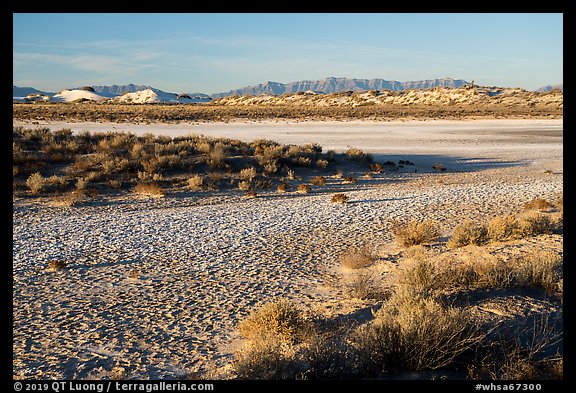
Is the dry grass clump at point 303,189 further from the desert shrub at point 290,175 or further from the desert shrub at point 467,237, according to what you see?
the desert shrub at point 467,237

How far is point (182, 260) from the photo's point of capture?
8945mm

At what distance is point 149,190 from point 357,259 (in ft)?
29.9

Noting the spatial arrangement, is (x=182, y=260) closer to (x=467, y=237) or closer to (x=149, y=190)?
(x=467, y=237)

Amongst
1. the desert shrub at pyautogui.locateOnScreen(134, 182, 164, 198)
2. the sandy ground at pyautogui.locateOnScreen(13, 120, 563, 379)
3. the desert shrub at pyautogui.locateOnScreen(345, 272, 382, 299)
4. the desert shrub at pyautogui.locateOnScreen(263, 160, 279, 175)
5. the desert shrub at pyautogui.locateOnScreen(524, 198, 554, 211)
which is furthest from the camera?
the desert shrub at pyautogui.locateOnScreen(263, 160, 279, 175)

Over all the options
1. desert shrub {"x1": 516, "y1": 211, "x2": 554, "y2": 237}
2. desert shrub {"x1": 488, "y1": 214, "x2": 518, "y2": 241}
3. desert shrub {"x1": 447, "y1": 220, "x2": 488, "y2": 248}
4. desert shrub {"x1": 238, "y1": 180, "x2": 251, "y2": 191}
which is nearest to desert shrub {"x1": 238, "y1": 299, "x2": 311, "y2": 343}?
desert shrub {"x1": 447, "y1": 220, "x2": 488, "y2": 248}

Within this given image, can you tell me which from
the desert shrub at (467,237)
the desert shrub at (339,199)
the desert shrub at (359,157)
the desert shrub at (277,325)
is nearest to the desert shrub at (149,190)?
the desert shrub at (339,199)

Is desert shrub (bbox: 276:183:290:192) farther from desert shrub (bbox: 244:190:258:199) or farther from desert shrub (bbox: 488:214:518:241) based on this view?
desert shrub (bbox: 488:214:518:241)

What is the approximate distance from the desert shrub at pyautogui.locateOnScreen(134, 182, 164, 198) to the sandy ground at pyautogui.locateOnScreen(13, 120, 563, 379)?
0.66 m

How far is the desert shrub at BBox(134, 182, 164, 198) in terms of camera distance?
50.6 feet

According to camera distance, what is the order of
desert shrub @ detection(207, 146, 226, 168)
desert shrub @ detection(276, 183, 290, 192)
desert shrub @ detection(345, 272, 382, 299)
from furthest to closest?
desert shrub @ detection(207, 146, 226, 168)
desert shrub @ detection(276, 183, 290, 192)
desert shrub @ detection(345, 272, 382, 299)

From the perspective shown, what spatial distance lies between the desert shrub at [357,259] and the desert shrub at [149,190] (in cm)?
807
